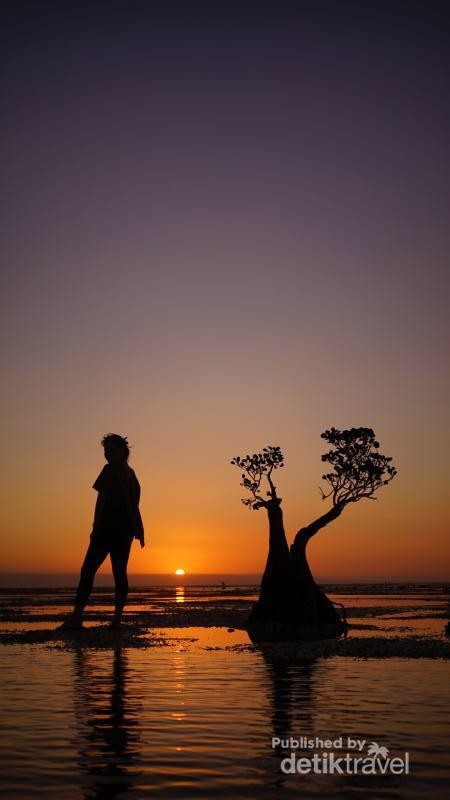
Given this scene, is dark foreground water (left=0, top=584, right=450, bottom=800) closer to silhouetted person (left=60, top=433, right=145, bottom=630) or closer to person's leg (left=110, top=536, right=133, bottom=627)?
person's leg (left=110, top=536, right=133, bottom=627)

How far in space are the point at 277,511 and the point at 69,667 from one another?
17.3 m

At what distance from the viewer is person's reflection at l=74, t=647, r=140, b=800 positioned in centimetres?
592

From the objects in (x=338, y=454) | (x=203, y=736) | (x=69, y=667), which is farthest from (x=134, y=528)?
(x=338, y=454)

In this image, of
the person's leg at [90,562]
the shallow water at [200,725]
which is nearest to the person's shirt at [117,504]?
the person's leg at [90,562]

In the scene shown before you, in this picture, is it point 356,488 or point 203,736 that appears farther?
point 356,488

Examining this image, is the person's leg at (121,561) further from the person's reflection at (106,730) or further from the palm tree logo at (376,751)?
the palm tree logo at (376,751)

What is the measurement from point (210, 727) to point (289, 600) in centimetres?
1963

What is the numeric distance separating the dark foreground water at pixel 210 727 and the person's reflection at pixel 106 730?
2cm

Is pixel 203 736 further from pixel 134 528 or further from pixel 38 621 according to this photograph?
pixel 38 621

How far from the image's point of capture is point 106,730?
25.4 feet

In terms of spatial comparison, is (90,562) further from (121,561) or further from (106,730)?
(106,730)

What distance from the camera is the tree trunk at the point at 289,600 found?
26.6m

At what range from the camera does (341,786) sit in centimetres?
586

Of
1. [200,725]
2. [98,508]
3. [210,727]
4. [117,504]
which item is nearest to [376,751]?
[210,727]
